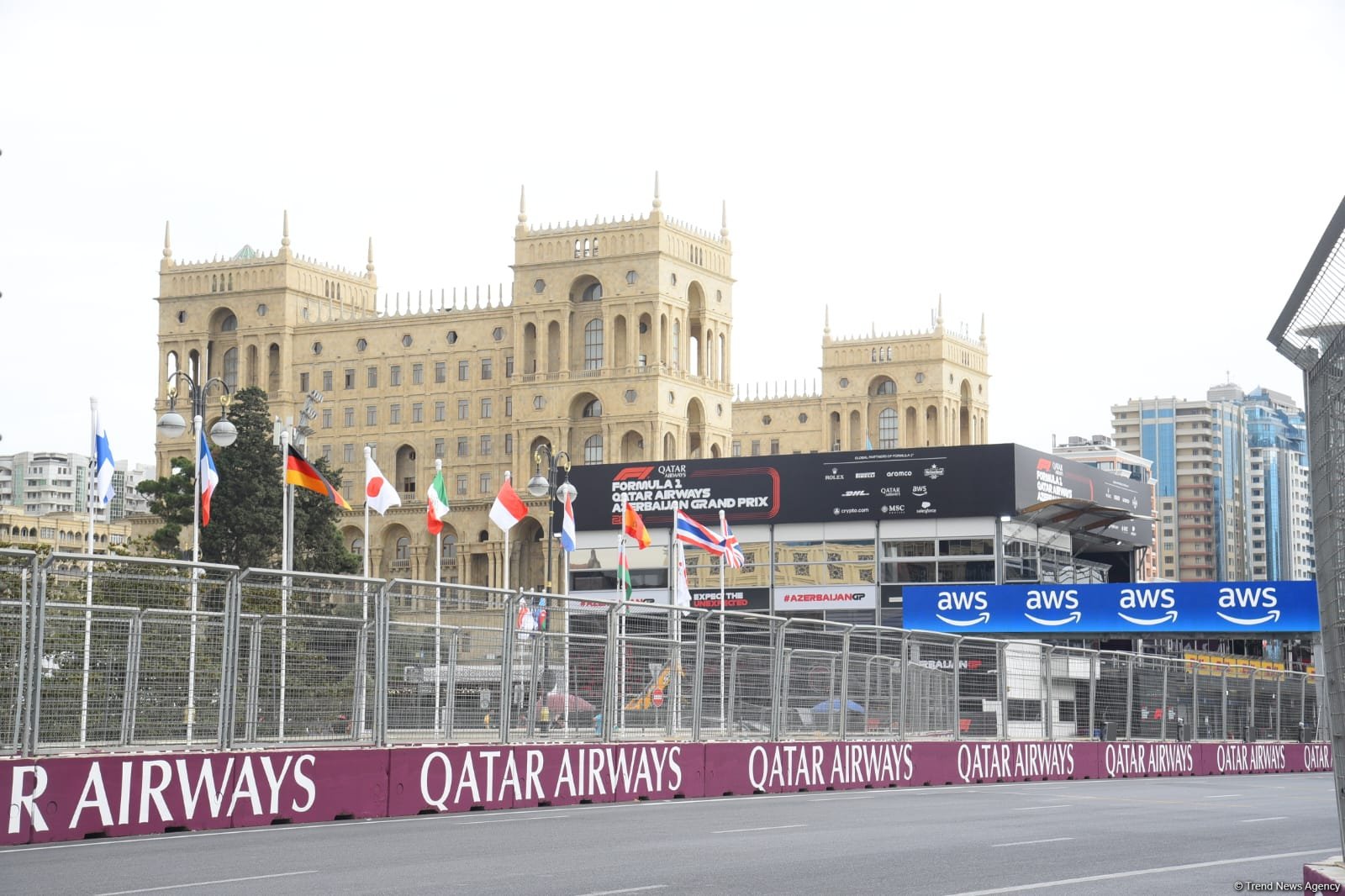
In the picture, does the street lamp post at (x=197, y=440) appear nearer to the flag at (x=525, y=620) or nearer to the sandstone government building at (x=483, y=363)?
the flag at (x=525, y=620)

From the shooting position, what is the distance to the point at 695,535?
56406mm

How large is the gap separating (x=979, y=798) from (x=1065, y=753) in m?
7.89

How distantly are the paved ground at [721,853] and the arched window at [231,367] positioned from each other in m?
97.8

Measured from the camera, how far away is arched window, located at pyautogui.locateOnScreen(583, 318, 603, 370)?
10600cm

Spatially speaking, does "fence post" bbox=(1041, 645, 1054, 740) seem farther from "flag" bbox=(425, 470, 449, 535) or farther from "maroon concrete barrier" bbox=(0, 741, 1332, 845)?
"flag" bbox=(425, 470, 449, 535)

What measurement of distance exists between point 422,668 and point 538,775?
2.24 m

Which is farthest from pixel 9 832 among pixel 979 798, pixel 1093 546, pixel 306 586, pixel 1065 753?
Answer: pixel 1093 546

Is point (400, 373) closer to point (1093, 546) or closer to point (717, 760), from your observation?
point (1093, 546)

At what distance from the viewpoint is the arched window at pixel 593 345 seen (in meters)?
106

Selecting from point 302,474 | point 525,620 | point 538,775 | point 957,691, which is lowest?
point 538,775

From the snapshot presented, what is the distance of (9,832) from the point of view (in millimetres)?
15859

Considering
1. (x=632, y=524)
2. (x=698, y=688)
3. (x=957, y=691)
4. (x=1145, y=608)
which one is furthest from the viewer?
(x=1145, y=608)

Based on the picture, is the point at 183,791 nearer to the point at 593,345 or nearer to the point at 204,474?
the point at 204,474

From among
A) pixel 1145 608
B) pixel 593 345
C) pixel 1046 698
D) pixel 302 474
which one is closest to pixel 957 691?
pixel 1046 698
